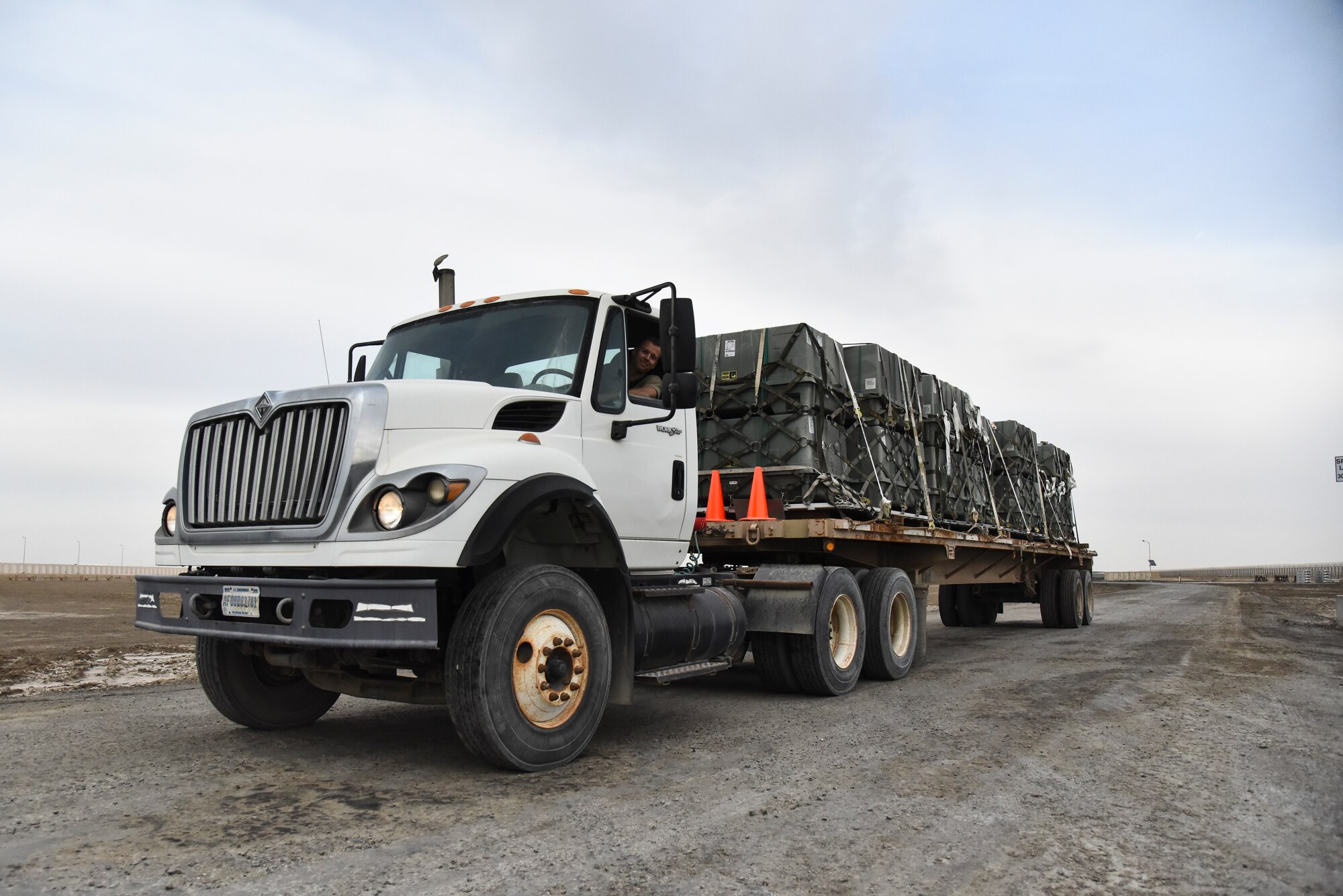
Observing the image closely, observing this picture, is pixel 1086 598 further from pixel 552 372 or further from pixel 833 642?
pixel 552 372

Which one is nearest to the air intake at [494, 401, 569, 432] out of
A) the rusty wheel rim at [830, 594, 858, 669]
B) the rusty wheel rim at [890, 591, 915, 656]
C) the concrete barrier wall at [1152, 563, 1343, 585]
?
the rusty wheel rim at [830, 594, 858, 669]

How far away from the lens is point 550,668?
4781 millimetres

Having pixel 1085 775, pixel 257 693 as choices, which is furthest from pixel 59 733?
pixel 1085 775

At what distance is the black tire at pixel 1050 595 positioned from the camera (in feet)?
56.3

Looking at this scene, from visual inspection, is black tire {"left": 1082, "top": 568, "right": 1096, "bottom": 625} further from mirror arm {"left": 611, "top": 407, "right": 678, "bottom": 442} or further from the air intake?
the air intake

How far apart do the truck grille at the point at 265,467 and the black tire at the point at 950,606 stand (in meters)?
15.0

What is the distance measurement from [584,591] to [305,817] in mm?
1746

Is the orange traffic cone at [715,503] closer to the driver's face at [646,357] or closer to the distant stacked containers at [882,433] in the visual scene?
the distant stacked containers at [882,433]

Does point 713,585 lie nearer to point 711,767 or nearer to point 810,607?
point 810,607

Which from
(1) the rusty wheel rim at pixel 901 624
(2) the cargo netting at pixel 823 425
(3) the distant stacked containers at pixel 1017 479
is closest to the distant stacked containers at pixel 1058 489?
(3) the distant stacked containers at pixel 1017 479

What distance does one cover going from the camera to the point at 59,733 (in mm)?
5676

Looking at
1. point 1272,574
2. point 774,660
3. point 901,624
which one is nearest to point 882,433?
point 901,624

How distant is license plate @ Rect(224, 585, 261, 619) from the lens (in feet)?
14.7

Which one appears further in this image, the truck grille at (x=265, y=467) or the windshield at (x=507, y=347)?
the windshield at (x=507, y=347)
